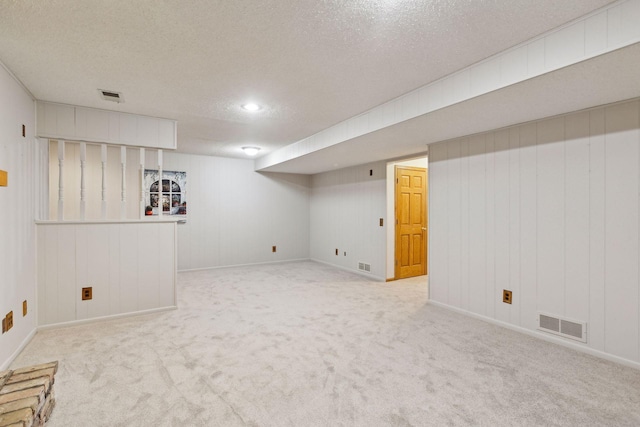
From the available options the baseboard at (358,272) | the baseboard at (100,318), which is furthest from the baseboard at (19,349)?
the baseboard at (358,272)

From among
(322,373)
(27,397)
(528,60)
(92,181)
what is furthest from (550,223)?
(92,181)

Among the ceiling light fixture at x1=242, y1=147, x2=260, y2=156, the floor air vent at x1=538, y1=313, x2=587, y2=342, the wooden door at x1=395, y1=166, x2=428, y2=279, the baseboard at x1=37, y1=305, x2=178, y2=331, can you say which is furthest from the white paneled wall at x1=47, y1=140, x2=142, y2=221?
the floor air vent at x1=538, y1=313, x2=587, y2=342

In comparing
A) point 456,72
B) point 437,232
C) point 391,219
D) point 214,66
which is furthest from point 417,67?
point 391,219

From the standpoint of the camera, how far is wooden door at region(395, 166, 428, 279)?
540cm

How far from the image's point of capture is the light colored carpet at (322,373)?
1.83 m

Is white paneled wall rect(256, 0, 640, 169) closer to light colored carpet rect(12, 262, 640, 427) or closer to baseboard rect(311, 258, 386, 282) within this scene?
light colored carpet rect(12, 262, 640, 427)

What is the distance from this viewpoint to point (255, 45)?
6.98 feet

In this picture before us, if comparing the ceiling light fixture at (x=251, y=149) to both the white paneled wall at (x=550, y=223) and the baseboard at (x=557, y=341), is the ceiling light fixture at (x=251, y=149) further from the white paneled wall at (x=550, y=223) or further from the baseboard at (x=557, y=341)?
the baseboard at (x=557, y=341)

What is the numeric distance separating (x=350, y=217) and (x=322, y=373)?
4066mm

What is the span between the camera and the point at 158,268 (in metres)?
3.75

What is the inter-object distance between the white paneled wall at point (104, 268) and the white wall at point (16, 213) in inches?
5.5

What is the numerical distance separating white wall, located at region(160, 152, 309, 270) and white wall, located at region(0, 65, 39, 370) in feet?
9.60

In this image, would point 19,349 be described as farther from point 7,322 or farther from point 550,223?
point 550,223

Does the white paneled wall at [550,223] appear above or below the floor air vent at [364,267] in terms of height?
above
